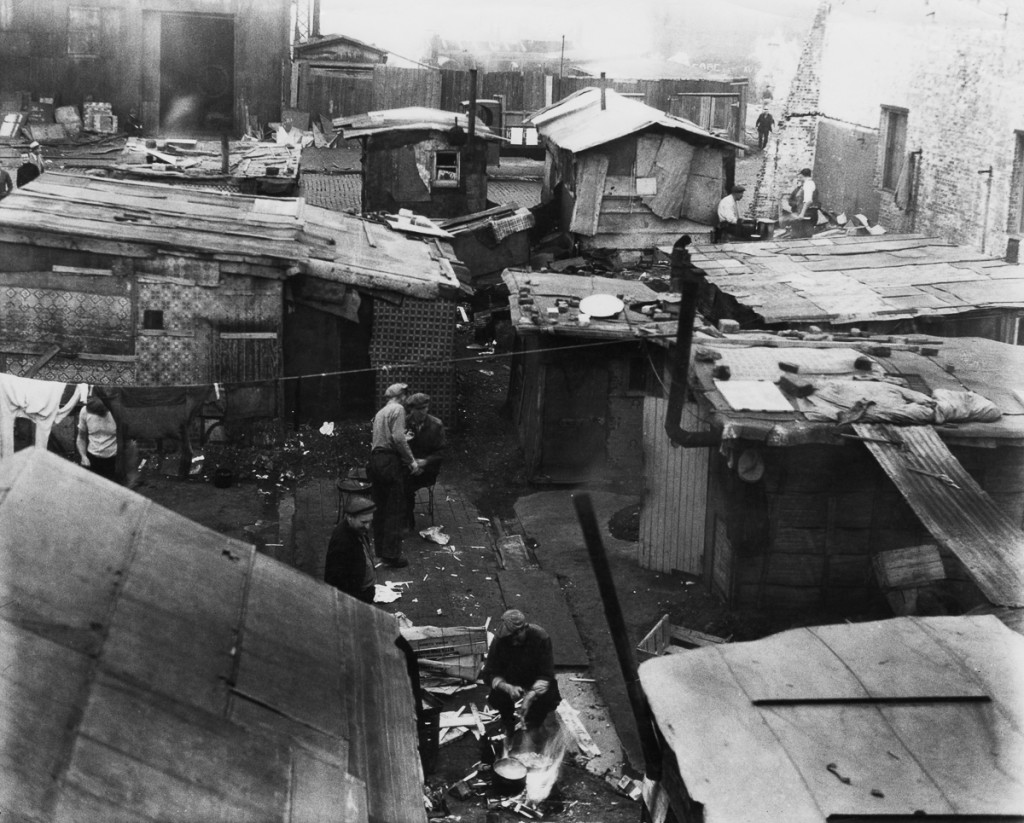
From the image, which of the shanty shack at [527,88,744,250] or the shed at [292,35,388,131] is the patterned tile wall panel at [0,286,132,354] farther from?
the shed at [292,35,388,131]

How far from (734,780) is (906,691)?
3.39 feet

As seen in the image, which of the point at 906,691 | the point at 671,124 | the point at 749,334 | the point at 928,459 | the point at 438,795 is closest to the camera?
the point at 906,691

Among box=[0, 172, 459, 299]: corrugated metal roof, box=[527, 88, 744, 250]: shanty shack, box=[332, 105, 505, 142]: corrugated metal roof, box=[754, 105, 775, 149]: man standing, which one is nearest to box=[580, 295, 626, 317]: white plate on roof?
box=[0, 172, 459, 299]: corrugated metal roof

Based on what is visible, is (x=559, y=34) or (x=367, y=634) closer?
(x=367, y=634)

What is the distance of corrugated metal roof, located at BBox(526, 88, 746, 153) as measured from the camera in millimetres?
23125

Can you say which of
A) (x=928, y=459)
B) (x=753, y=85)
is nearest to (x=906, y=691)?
(x=928, y=459)

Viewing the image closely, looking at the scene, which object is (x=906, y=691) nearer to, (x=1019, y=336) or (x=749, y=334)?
(x=749, y=334)

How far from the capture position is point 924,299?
1584cm

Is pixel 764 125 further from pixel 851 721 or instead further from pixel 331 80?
pixel 851 721

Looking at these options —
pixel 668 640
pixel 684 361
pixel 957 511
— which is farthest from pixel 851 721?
pixel 684 361

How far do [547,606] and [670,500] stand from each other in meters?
1.76

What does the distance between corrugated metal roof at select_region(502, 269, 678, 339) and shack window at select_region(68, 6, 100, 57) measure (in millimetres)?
20545

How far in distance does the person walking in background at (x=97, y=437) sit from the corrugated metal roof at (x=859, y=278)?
800cm

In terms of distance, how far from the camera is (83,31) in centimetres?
→ 3256
